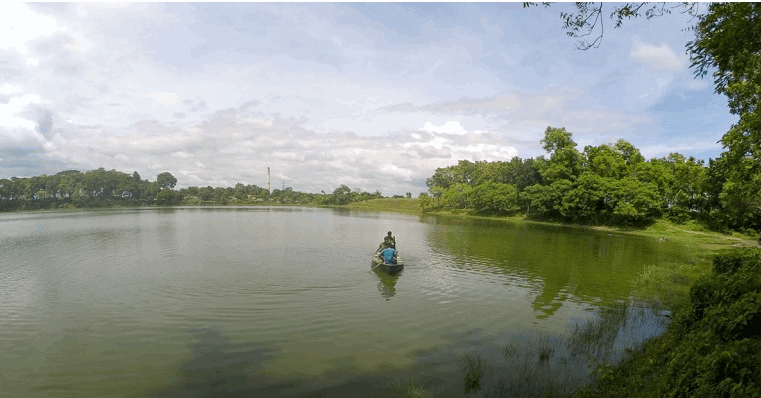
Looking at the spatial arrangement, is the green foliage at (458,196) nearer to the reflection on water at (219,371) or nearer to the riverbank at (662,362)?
the riverbank at (662,362)

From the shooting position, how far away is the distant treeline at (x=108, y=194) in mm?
130000

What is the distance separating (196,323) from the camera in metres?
13.6

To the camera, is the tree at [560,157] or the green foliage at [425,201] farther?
the green foliage at [425,201]

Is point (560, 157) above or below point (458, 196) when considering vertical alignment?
above

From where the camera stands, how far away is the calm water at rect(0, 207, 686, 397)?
9.57 m

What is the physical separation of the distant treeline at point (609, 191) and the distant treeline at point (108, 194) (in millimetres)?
94316

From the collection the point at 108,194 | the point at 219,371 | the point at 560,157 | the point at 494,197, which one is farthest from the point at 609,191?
the point at 108,194

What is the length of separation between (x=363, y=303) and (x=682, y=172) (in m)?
58.8

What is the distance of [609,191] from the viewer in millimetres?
58531

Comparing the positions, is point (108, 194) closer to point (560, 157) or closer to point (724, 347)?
point (560, 157)

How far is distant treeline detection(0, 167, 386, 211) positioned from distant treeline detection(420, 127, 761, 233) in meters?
94.3

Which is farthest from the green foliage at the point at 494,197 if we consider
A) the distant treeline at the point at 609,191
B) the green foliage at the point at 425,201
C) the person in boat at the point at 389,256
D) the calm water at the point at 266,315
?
the person in boat at the point at 389,256

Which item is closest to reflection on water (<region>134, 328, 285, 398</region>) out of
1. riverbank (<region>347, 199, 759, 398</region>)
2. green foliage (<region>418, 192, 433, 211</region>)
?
riverbank (<region>347, 199, 759, 398</region>)

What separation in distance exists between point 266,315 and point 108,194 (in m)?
190
